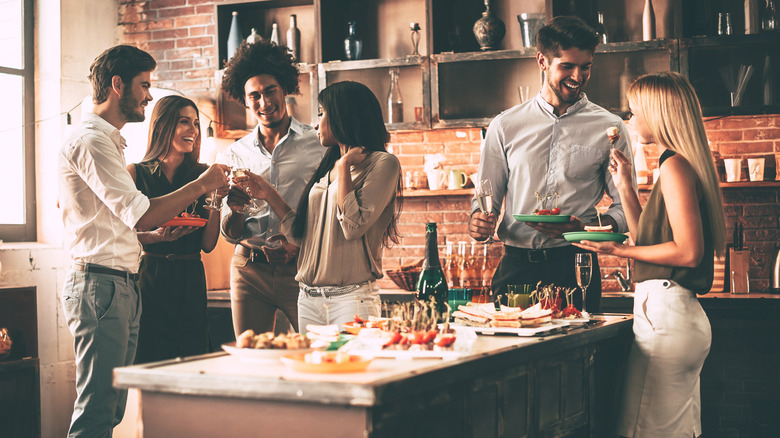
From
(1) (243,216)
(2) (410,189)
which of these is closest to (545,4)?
(2) (410,189)

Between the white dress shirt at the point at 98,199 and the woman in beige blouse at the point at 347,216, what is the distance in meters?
0.60

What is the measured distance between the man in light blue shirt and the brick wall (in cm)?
180

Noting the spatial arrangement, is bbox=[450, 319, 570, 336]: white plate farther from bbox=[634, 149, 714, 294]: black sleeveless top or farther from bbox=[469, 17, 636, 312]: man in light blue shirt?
bbox=[469, 17, 636, 312]: man in light blue shirt

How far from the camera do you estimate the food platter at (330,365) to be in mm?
1516

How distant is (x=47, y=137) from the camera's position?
5031 mm

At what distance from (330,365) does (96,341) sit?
1.57m

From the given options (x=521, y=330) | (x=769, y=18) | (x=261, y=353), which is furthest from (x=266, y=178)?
(x=769, y=18)

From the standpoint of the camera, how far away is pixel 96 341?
2.77m

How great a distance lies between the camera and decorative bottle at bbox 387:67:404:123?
503cm

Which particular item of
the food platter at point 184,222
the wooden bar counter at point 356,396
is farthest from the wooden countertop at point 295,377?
the food platter at point 184,222

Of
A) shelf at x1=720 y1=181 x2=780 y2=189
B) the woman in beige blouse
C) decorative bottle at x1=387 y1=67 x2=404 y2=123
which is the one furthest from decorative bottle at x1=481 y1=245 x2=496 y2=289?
the woman in beige blouse

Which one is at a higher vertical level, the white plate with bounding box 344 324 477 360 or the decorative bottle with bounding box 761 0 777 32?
the decorative bottle with bounding box 761 0 777 32

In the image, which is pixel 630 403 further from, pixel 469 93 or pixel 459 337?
pixel 469 93

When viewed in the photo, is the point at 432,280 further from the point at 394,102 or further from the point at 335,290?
the point at 394,102
